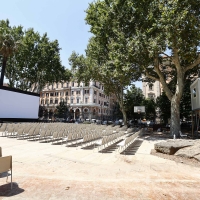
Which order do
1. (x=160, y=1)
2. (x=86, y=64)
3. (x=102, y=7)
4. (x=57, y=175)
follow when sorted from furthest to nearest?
1. (x=86, y=64)
2. (x=102, y=7)
3. (x=160, y=1)
4. (x=57, y=175)

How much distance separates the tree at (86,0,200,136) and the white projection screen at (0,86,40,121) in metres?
16.2

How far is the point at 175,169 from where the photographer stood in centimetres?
641

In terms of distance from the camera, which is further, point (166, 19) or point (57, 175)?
point (166, 19)

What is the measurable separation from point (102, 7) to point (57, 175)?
1926 centimetres

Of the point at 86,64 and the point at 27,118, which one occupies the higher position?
the point at 86,64

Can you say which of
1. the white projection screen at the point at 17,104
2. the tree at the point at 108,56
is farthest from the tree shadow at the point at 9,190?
the white projection screen at the point at 17,104

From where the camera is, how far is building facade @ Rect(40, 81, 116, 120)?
55.3 m

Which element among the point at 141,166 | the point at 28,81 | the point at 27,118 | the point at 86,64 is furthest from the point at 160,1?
the point at 28,81

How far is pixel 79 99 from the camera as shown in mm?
57562

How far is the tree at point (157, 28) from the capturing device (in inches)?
560

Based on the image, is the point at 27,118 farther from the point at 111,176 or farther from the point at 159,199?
the point at 159,199

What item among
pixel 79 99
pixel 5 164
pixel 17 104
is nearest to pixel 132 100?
pixel 79 99

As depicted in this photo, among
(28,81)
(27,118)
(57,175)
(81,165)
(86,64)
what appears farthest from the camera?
(28,81)

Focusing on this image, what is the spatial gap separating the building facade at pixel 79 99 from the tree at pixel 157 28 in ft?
113
